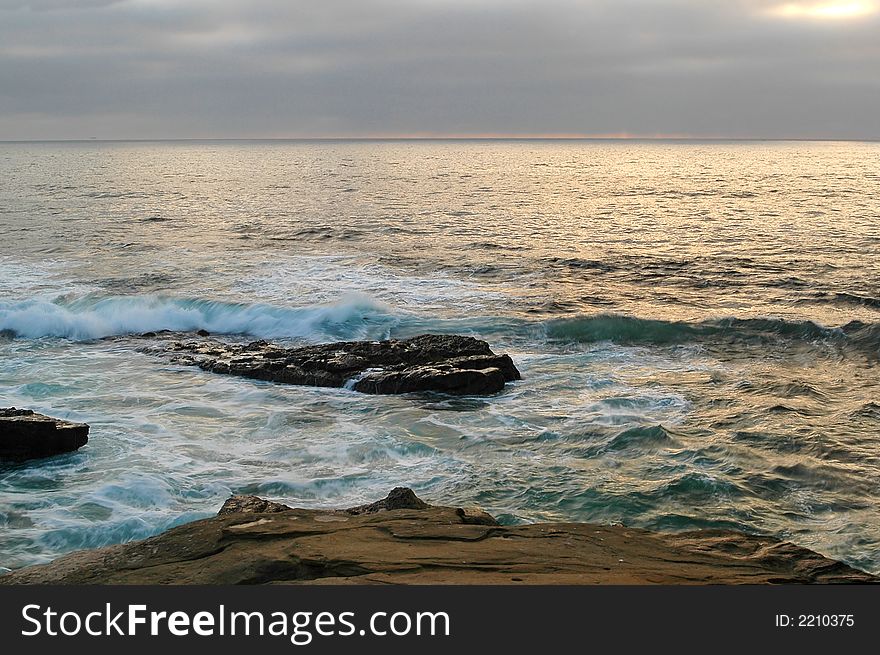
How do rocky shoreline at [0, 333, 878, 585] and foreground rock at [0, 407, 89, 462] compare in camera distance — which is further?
foreground rock at [0, 407, 89, 462]

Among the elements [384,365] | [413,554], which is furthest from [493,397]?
[413,554]

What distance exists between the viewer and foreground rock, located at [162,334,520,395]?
14.6 meters

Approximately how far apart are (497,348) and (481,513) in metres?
10.4

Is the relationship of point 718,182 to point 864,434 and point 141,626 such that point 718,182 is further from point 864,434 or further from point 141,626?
point 141,626

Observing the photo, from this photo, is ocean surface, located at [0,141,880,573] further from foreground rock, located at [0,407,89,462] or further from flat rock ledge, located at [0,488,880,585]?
flat rock ledge, located at [0,488,880,585]

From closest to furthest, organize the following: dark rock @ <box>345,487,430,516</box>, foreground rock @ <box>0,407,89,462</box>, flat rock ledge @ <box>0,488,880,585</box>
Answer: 1. flat rock ledge @ <box>0,488,880,585</box>
2. dark rock @ <box>345,487,430,516</box>
3. foreground rock @ <box>0,407,89,462</box>

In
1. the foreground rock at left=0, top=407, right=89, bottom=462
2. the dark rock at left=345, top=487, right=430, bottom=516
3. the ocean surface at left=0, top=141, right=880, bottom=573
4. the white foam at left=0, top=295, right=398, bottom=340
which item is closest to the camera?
the dark rock at left=345, top=487, right=430, bottom=516

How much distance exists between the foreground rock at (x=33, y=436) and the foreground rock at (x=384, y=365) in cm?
454

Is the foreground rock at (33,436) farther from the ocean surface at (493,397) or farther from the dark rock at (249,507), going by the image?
the dark rock at (249,507)

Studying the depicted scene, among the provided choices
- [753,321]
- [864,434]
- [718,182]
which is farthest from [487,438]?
[718,182]

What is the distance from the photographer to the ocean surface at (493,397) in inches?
397

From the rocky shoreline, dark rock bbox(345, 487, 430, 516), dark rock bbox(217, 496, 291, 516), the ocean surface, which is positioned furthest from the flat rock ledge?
the ocean surface

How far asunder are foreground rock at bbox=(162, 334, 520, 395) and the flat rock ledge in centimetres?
693

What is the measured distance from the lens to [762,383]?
49.2 feet
